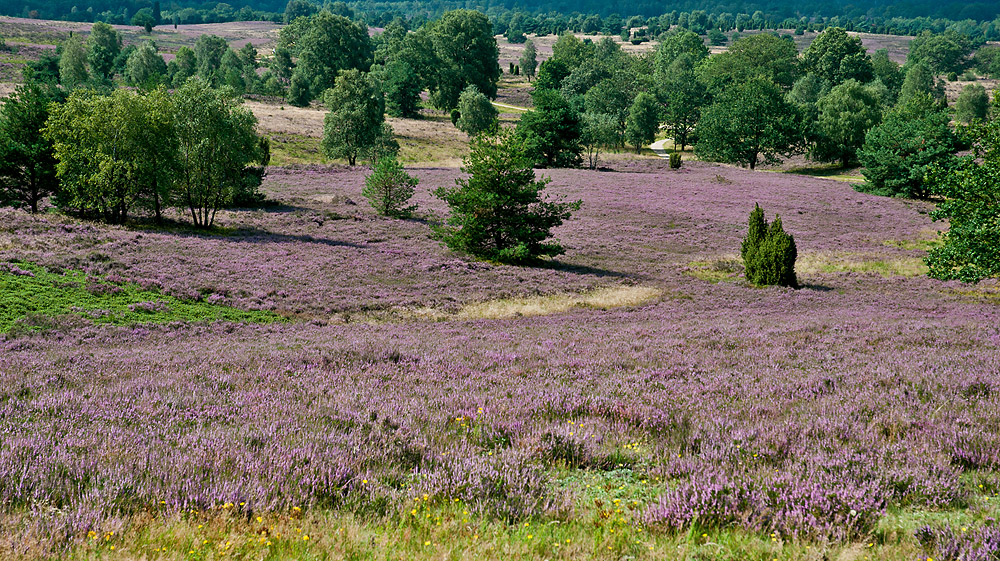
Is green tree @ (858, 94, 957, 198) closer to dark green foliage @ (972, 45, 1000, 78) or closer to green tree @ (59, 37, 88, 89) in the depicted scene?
green tree @ (59, 37, 88, 89)

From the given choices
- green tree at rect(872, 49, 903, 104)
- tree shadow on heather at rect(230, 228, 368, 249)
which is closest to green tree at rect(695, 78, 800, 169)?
tree shadow on heather at rect(230, 228, 368, 249)

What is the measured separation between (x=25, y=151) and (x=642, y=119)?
86.4 m

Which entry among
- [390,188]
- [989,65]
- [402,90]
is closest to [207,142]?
[390,188]

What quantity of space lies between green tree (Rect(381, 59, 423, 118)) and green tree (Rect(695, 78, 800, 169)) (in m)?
50.4

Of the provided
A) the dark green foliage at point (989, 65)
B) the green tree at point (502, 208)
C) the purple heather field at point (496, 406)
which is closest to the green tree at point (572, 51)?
the dark green foliage at point (989, 65)

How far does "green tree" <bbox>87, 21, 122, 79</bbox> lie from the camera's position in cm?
10750

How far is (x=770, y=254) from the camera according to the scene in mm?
27625

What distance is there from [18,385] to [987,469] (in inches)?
463

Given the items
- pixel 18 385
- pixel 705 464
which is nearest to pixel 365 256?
pixel 18 385

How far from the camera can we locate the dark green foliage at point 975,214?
19.9 metres

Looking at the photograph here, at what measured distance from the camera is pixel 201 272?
24281 millimetres

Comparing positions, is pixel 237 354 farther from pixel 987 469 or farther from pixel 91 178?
pixel 91 178

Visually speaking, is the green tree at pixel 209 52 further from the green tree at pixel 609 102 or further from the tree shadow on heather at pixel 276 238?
the tree shadow on heather at pixel 276 238

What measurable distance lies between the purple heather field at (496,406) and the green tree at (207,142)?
10491 millimetres
